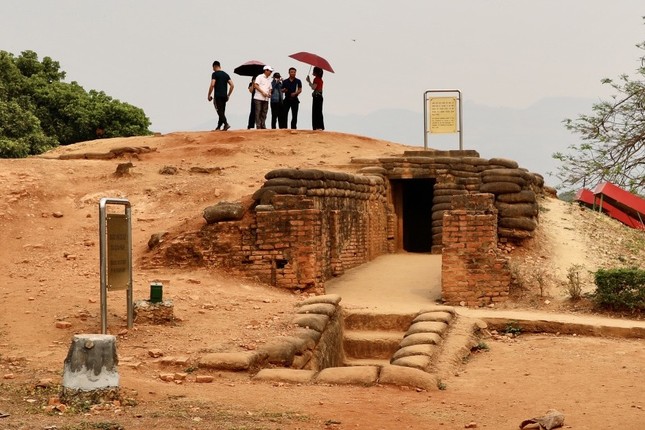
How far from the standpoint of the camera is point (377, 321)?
12.1m

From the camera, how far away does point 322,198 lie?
14695 millimetres

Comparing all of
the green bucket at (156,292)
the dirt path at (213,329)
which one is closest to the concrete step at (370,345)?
the dirt path at (213,329)

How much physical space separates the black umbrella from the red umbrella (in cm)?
190

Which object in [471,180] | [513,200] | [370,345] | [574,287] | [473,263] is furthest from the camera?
[471,180]

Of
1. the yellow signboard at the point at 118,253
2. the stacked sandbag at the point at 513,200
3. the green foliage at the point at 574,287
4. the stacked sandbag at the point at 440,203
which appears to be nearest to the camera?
the yellow signboard at the point at 118,253

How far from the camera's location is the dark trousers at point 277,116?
67.7 feet

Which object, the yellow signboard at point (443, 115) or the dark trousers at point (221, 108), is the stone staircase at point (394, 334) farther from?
the dark trousers at point (221, 108)

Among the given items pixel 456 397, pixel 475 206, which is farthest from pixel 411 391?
pixel 475 206

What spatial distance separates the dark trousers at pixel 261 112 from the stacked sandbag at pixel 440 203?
4.96 meters

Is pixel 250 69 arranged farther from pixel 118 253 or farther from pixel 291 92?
pixel 118 253

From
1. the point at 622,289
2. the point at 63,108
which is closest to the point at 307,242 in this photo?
the point at 622,289

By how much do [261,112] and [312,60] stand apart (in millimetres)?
2062

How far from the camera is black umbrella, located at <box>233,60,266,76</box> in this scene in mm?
21281

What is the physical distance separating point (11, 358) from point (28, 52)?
73.2 ft
